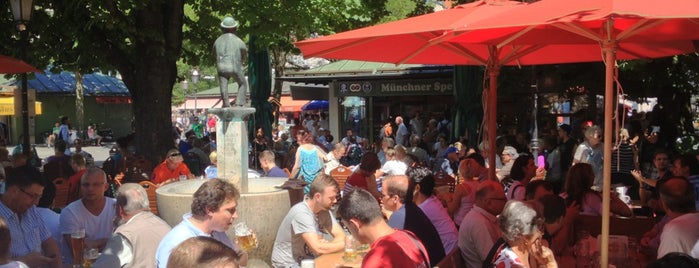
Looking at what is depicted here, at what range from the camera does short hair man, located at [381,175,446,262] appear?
5.15 metres

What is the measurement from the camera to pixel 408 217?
17.1ft

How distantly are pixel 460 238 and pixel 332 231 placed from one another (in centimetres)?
113

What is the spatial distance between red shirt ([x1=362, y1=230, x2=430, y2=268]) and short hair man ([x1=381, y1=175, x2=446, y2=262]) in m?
1.32

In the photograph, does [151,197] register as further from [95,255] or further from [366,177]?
[95,255]

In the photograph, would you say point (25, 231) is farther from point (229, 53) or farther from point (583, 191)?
point (583, 191)

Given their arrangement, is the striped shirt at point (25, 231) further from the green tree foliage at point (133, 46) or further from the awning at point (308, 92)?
the awning at point (308, 92)

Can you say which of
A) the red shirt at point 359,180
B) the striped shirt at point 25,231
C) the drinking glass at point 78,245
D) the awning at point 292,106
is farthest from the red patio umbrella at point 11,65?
the awning at point 292,106

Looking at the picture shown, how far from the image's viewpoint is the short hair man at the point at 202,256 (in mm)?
2520

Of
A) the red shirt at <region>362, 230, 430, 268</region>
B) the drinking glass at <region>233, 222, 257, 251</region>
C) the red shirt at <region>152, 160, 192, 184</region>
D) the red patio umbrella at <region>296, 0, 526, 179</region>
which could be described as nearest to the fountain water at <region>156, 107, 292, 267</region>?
the drinking glass at <region>233, 222, 257, 251</region>

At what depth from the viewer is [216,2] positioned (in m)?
15.2

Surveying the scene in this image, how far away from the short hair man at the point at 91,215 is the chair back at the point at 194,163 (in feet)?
20.9

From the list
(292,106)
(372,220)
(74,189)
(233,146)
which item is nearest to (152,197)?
(74,189)

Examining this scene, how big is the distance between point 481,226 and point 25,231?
3.31 m

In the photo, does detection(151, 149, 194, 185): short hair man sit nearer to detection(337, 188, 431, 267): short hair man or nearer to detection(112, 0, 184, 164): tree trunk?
detection(112, 0, 184, 164): tree trunk
